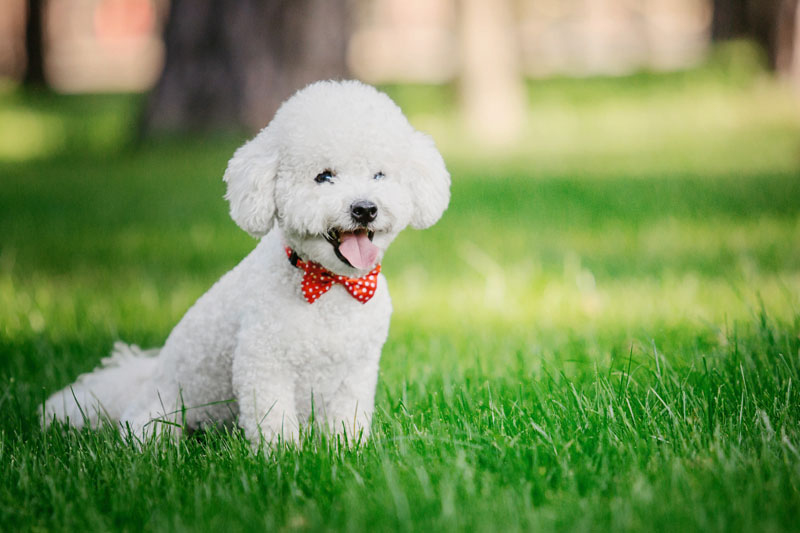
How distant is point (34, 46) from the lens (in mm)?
25406

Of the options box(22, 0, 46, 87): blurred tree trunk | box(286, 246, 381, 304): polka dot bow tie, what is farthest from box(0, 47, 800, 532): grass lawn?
box(22, 0, 46, 87): blurred tree trunk

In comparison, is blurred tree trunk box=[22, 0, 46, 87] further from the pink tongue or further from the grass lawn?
the pink tongue

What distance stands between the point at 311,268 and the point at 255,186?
1.06 ft

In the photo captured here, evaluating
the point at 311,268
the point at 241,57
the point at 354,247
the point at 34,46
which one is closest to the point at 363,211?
the point at 354,247

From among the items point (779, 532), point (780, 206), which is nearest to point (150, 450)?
point (779, 532)

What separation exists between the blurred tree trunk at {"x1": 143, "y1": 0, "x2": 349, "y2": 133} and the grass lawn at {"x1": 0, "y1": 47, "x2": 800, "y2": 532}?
87cm

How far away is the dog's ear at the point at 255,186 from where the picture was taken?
2.75m

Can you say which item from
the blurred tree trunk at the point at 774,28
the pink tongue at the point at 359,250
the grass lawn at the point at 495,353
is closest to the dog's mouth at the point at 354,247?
the pink tongue at the point at 359,250

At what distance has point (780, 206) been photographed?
7453 millimetres

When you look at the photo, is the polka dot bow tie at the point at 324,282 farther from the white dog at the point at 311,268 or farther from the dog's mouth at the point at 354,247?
the dog's mouth at the point at 354,247

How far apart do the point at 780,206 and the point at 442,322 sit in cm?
416

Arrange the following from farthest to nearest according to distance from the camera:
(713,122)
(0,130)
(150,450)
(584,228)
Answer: (0,130)
(713,122)
(584,228)
(150,450)

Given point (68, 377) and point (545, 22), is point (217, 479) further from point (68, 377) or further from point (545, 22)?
point (545, 22)

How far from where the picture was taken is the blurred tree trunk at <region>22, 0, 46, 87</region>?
24.5 metres
